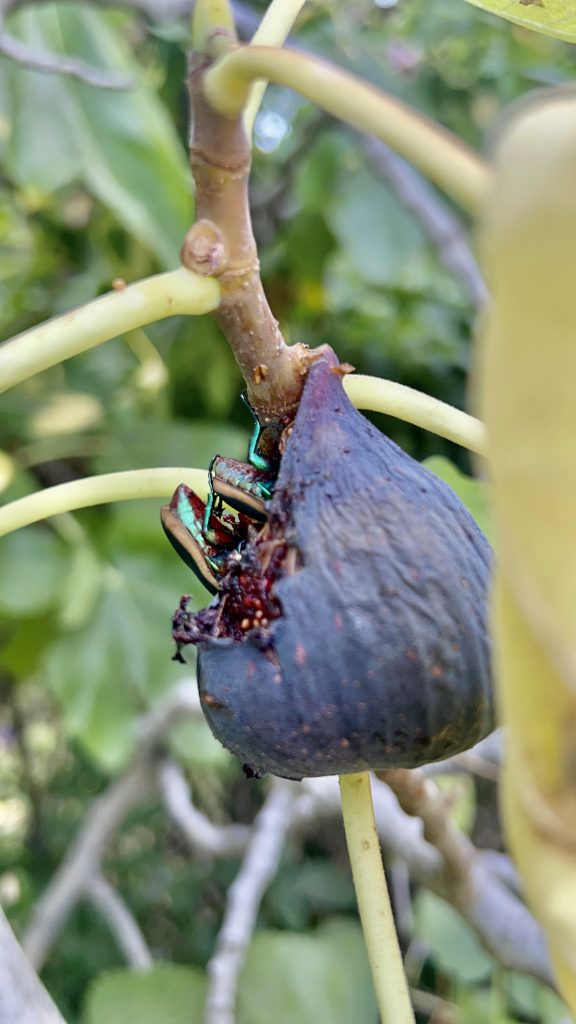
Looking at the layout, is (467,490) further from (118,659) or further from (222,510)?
(118,659)

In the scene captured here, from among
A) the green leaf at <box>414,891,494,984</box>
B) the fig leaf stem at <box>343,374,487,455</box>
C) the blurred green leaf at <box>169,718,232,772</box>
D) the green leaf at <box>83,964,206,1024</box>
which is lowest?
the green leaf at <box>83,964,206,1024</box>

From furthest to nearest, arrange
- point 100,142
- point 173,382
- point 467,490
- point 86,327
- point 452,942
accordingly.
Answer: point 173,382
point 100,142
point 452,942
point 467,490
point 86,327

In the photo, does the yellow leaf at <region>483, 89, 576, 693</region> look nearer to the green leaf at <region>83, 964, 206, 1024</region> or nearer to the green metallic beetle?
the green metallic beetle

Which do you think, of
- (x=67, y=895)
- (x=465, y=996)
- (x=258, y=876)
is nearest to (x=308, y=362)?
(x=258, y=876)

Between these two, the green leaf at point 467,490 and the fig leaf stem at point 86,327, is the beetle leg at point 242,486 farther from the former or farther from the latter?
the green leaf at point 467,490

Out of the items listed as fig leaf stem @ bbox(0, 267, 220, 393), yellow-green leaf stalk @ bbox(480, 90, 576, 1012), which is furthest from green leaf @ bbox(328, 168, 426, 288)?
yellow-green leaf stalk @ bbox(480, 90, 576, 1012)

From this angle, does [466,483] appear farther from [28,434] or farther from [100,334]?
[28,434]

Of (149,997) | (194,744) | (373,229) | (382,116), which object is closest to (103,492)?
(382,116)

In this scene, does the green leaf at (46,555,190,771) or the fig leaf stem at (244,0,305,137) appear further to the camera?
the green leaf at (46,555,190,771)
